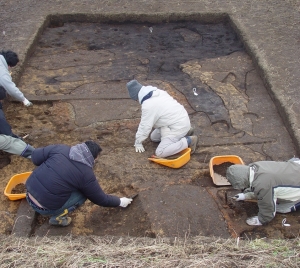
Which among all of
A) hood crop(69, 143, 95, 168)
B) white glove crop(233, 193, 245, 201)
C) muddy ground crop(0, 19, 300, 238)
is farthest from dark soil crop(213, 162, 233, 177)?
hood crop(69, 143, 95, 168)

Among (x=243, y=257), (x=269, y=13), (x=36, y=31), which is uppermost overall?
(x=243, y=257)

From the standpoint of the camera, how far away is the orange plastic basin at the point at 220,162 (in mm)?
4828

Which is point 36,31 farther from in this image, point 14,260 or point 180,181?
point 14,260

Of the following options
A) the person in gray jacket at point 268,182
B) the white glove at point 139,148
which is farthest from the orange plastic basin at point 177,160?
the person in gray jacket at point 268,182

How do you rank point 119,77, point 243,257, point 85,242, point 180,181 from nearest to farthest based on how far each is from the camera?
1. point 243,257
2. point 85,242
3. point 180,181
4. point 119,77

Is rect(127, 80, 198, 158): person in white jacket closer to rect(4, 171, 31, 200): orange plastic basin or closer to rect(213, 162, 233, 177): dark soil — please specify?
rect(213, 162, 233, 177): dark soil

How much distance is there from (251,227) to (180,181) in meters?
1.05

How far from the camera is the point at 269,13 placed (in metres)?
8.79

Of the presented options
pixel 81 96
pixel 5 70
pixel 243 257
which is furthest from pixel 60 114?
pixel 243 257

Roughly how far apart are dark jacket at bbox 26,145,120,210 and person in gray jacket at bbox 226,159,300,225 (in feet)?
4.84

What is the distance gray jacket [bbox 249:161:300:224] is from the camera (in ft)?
13.0

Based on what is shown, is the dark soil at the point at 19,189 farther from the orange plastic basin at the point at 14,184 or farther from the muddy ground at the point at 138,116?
the muddy ground at the point at 138,116

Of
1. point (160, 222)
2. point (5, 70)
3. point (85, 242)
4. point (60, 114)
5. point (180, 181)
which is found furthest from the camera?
point (60, 114)

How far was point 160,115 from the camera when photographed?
4.96 metres
